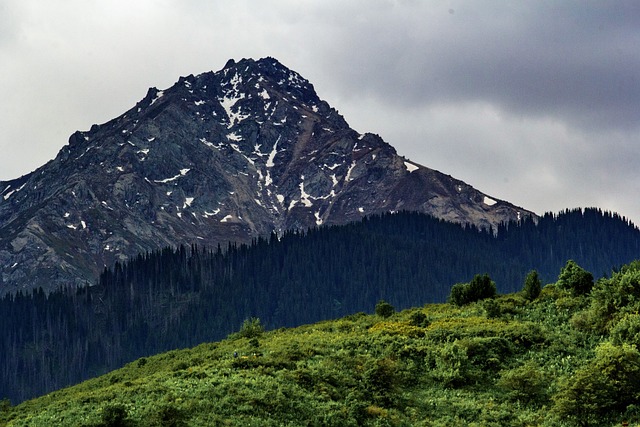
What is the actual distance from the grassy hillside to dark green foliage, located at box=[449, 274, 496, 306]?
42.7 feet

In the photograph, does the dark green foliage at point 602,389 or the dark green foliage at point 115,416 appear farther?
the dark green foliage at point 602,389

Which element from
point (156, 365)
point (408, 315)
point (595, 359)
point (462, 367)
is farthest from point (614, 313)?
point (156, 365)

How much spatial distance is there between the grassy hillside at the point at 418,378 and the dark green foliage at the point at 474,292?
13.0 meters

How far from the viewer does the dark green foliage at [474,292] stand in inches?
4616

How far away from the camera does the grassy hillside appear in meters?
72.6

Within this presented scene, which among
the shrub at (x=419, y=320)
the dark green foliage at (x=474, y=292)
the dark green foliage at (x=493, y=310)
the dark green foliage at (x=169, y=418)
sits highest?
the dark green foliage at (x=474, y=292)

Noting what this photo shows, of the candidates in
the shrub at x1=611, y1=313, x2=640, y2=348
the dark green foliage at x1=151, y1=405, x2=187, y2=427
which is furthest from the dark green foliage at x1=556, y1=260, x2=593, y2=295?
the dark green foliage at x1=151, y1=405, x2=187, y2=427

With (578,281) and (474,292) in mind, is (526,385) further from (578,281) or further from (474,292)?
(474,292)

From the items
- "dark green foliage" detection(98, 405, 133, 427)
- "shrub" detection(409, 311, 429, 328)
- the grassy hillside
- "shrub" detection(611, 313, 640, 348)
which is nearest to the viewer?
"dark green foliage" detection(98, 405, 133, 427)

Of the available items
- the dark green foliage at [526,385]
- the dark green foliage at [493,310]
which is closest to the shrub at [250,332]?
the dark green foliage at [493,310]

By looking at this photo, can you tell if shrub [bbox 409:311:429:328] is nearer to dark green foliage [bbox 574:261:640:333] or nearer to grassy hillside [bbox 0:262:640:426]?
grassy hillside [bbox 0:262:640:426]

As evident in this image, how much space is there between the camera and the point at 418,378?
83000 millimetres

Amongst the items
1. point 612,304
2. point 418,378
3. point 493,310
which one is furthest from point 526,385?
point 493,310

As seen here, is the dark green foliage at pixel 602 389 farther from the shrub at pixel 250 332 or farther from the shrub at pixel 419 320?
the shrub at pixel 250 332
